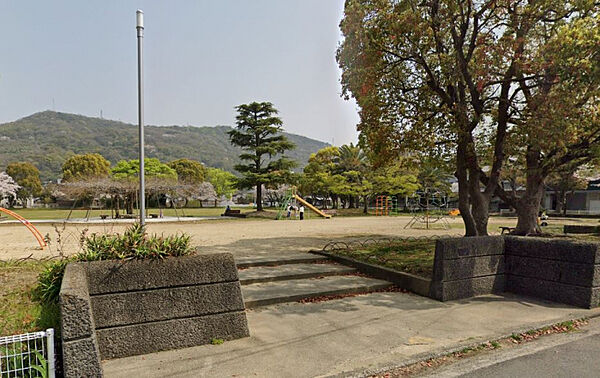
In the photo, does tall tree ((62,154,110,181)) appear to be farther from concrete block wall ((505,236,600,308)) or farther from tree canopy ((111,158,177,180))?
concrete block wall ((505,236,600,308))

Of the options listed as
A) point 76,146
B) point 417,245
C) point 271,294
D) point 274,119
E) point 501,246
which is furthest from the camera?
point 76,146

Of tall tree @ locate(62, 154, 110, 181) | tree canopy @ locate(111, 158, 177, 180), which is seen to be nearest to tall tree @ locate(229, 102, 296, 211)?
tree canopy @ locate(111, 158, 177, 180)

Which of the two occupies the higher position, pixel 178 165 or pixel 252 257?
pixel 178 165

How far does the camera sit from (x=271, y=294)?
229 inches

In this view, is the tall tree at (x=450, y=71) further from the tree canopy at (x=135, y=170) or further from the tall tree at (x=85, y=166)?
the tall tree at (x=85, y=166)

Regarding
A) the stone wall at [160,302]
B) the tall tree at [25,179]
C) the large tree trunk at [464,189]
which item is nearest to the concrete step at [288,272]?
the stone wall at [160,302]

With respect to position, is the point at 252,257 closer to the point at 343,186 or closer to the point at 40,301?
the point at 40,301

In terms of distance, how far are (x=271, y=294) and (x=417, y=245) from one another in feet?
19.1

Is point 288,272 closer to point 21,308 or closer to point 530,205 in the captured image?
point 21,308

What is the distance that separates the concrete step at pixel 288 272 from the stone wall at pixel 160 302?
2327 mm

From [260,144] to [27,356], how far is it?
92.8 feet

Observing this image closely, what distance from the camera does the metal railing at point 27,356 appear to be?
9.39 feet

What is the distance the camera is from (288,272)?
23.9 ft

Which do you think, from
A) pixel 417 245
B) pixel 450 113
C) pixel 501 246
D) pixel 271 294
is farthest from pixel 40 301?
pixel 417 245
